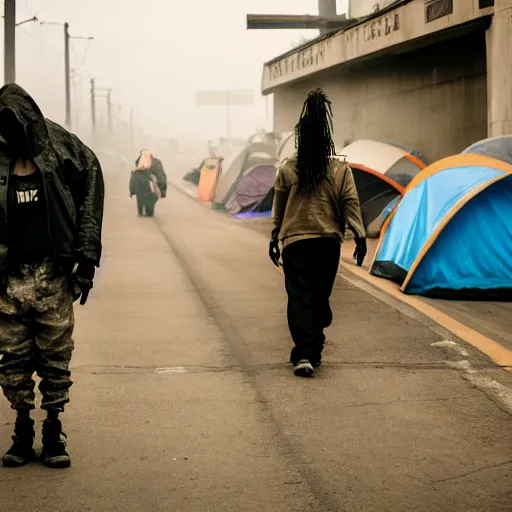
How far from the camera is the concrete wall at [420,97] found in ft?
61.7

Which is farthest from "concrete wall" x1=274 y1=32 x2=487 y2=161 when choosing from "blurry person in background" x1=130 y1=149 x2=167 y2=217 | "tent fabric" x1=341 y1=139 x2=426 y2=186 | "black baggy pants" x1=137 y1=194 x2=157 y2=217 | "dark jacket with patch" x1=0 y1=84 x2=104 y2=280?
"dark jacket with patch" x1=0 y1=84 x2=104 y2=280

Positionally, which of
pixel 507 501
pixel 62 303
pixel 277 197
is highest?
pixel 277 197

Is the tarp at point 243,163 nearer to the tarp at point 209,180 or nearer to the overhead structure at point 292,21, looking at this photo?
the overhead structure at point 292,21

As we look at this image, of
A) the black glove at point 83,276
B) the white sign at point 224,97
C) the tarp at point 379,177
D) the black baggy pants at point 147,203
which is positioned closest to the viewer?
the black glove at point 83,276

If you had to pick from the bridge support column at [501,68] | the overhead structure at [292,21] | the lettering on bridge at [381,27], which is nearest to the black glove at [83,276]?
the bridge support column at [501,68]

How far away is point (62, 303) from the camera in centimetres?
484

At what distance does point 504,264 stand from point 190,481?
6621mm

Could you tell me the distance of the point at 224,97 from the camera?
477ft

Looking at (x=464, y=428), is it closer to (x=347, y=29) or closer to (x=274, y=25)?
(x=347, y=29)

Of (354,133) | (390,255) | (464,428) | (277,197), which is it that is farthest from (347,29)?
(464,428)

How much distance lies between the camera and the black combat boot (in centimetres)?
475

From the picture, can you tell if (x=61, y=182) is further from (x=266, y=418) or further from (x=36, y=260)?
(x=266, y=418)

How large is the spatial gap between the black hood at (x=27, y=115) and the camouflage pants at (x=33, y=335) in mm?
581

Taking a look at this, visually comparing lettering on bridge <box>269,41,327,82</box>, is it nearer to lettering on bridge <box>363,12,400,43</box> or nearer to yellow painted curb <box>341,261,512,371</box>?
lettering on bridge <box>363,12,400,43</box>
